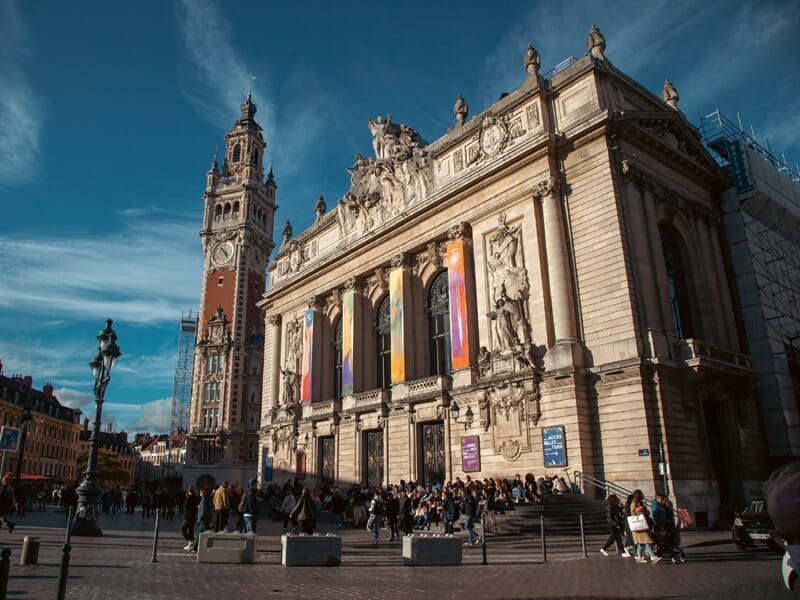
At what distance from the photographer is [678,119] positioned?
29984mm

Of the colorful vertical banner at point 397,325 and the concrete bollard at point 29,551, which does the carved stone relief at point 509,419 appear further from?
the concrete bollard at point 29,551

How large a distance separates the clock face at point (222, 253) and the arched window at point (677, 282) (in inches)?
2088

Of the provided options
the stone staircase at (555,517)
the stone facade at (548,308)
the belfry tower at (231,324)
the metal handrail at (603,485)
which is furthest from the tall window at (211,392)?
the metal handrail at (603,485)

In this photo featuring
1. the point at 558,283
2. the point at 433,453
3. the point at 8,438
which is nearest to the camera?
the point at 8,438

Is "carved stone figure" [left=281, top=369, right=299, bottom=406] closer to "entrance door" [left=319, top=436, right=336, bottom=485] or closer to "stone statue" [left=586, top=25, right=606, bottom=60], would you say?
"entrance door" [left=319, top=436, right=336, bottom=485]

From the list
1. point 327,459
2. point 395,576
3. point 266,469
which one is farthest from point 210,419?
point 395,576

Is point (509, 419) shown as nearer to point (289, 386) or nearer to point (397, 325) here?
point (397, 325)

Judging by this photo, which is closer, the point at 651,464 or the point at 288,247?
the point at 651,464

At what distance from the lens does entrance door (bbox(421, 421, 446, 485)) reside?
99.1 feet

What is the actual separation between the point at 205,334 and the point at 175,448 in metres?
56.2

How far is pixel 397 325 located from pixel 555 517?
1523 centimetres

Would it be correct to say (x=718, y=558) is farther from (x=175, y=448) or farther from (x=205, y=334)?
(x=175, y=448)

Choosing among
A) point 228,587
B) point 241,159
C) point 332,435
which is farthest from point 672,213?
point 241,159

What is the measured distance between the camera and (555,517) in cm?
2109
